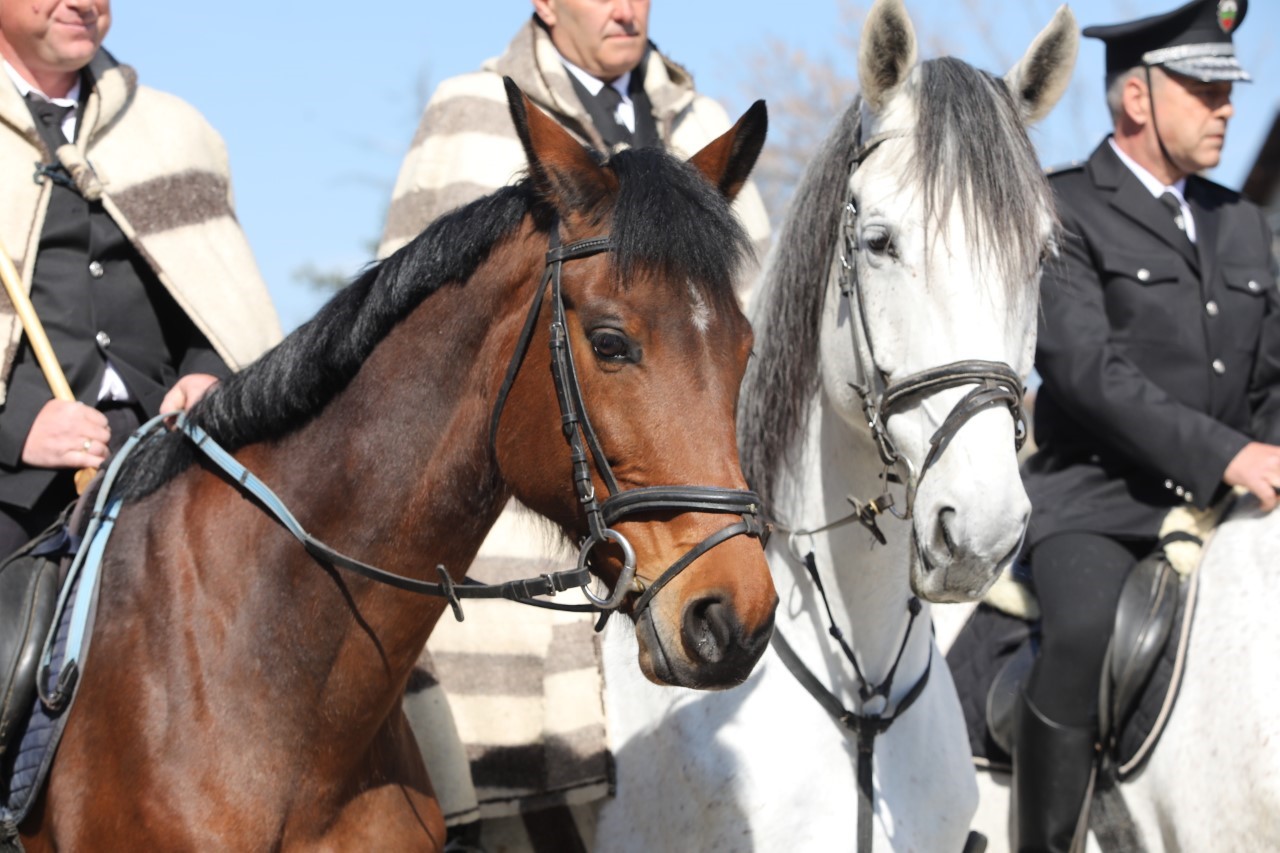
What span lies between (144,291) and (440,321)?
150 cm

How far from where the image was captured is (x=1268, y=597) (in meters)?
4.23

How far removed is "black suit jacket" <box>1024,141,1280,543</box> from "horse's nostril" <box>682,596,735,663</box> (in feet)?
7.90

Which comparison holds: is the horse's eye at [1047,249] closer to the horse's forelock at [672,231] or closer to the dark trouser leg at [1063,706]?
the horse's forelock at [672,231]

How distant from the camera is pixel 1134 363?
4.73 meters

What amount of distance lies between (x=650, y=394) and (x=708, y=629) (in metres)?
0.48

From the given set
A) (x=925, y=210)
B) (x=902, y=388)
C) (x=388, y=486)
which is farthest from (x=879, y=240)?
(x=388, y=486)

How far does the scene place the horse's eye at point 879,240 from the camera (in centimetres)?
346

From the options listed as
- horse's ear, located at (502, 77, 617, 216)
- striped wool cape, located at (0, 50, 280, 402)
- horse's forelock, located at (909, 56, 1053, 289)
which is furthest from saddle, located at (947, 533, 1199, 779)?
striped wool cape, located at (0, 50, 280, 402)

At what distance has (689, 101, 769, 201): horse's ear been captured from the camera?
3213 millimetres

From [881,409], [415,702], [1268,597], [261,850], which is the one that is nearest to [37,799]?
[261,850]

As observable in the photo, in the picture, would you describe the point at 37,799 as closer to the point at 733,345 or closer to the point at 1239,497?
the point at 733,345

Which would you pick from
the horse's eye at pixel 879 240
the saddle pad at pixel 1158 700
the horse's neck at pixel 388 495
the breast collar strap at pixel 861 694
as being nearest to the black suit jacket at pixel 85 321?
the horse's neck at pixel 388 495

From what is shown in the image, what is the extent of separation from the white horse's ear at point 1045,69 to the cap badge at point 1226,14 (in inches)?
59.0

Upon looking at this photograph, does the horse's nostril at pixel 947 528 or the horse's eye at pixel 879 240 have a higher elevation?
the horse's eye at pixel 879 240
